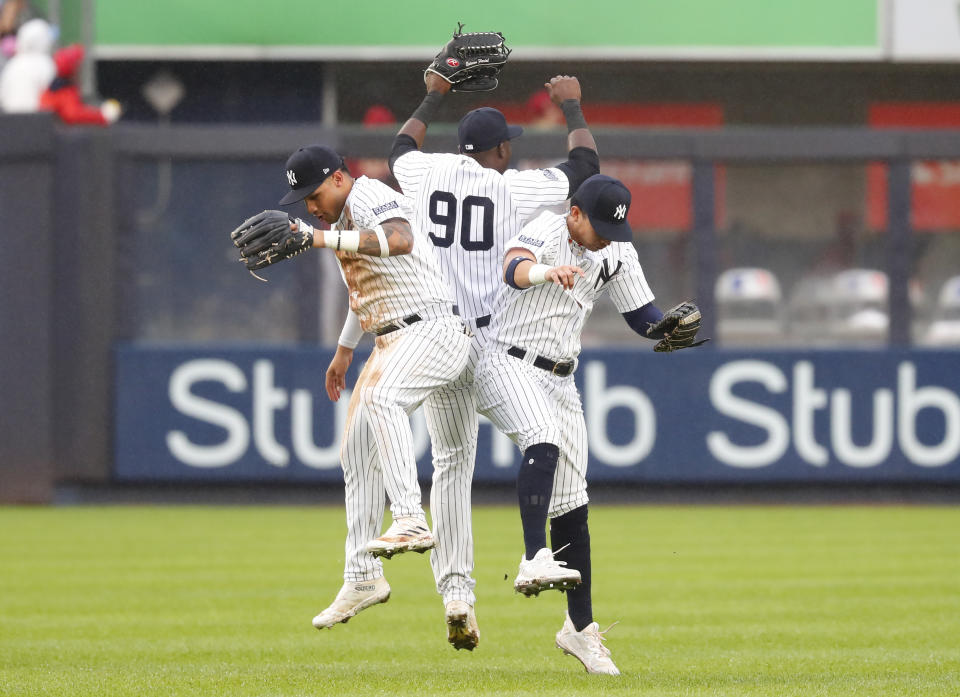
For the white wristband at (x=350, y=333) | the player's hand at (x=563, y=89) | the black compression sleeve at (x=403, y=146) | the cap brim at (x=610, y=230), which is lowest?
the white wristband at (x=350, y=333)

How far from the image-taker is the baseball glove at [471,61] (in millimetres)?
7734

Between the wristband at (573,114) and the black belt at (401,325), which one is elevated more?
the wristband at (573,114)

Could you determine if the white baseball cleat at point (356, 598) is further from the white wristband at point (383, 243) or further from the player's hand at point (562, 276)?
the player's hand at point (562, 276)

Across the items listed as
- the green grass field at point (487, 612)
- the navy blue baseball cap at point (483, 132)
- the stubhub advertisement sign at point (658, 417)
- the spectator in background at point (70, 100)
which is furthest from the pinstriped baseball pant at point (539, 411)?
the spectator in background at point (70, 100)

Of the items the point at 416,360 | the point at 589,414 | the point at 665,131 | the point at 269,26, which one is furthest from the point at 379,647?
the point at 269,26

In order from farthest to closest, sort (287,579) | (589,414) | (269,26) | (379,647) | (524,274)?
(269,26), (589,414), (287,579), (379,647), (524,274)

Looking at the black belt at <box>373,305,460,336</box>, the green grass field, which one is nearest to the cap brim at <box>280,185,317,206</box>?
the black belt at <box>373,305,460,336</box>

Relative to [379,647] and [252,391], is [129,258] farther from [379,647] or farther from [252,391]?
[379,647]

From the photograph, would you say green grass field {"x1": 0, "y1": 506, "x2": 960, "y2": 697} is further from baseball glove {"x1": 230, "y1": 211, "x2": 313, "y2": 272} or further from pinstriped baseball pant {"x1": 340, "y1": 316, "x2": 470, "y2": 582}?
baseball glove {"x1": 230, "y1": 211, "x2": 313, "y2": 272}

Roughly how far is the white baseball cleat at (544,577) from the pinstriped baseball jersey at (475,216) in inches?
52.1

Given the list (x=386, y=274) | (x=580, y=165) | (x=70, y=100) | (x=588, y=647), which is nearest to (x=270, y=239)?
(x=386, y=274)

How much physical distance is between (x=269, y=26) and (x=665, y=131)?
5668mm

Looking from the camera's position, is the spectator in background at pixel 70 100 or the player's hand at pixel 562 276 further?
the spectator in background at pixel 70 100

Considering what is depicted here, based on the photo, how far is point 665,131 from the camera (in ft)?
55.0
